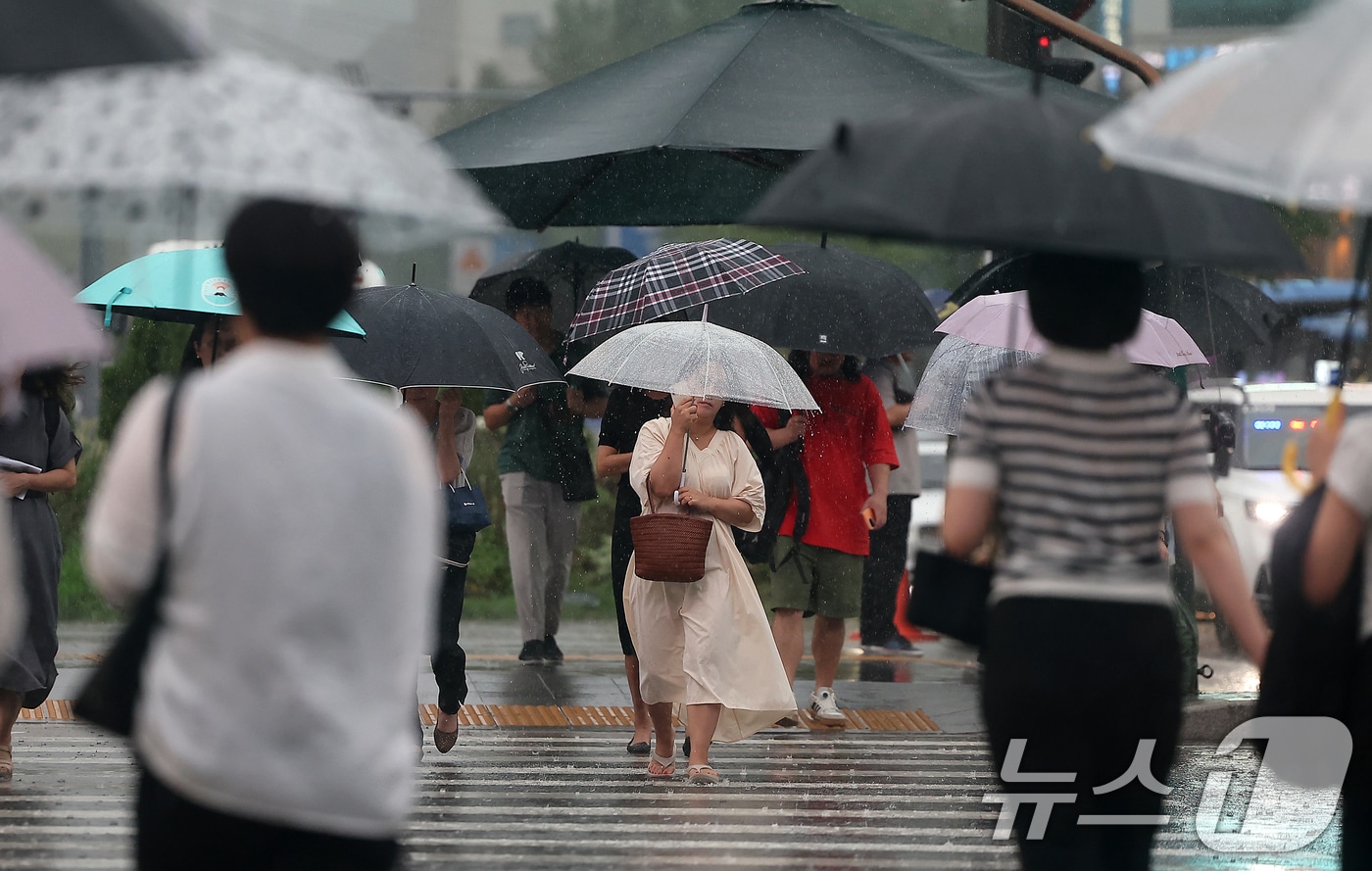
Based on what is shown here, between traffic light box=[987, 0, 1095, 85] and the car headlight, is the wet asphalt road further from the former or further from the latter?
the car headlight

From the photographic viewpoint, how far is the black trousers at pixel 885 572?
524 inches

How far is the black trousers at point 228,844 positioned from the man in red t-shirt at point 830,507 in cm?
672

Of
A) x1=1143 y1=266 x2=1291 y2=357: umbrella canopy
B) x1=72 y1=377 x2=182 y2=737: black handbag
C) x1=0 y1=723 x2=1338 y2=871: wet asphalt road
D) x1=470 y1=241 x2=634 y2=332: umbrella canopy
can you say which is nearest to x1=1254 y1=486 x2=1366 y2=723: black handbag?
x1=72 y1=377 x2=182 y2=737: black handbag

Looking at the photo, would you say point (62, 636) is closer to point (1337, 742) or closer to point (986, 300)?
point (986, 300)

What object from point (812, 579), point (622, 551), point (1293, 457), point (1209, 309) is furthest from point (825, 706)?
point (1293, 457)

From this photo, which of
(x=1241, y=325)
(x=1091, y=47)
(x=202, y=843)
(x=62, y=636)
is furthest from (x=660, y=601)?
(x=62, y=636)

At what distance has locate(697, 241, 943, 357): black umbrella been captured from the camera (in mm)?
9211

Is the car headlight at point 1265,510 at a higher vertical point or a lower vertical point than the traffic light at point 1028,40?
lower

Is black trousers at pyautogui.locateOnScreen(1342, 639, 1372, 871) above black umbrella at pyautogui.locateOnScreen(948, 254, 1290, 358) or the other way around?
the other way around

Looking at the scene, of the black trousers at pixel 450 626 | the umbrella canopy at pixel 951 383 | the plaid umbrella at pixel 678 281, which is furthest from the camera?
the umbrella canopy at pixel 951 383

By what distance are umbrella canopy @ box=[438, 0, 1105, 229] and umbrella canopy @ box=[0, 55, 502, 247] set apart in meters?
5.18

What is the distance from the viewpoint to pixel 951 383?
984 centimetres

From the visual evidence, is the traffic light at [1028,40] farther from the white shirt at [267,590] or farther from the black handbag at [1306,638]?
the white shirt at [267,590]

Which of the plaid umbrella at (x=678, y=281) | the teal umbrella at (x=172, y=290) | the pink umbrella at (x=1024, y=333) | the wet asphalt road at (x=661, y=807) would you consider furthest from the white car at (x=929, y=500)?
the teal umbrella at (x=172, y=290)
